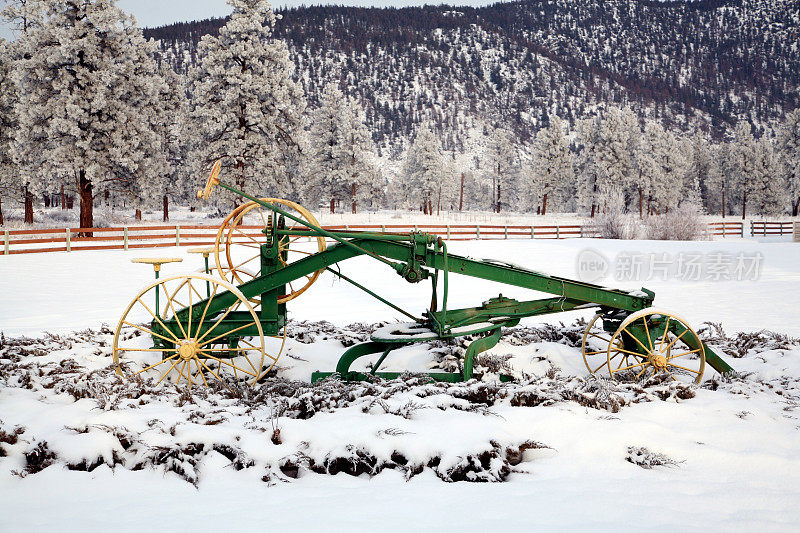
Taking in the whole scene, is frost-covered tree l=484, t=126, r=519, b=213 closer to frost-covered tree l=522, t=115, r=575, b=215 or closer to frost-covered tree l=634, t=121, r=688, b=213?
frost-covered tree l=522, t=115, r=575, b=215

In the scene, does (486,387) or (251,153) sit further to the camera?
(251,153)

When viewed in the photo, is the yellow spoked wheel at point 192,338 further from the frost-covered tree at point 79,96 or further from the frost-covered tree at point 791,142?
the frost-covered tree at point 791,142

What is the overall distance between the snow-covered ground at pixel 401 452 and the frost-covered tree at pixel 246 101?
1035 inches

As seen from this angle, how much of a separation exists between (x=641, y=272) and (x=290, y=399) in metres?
14.5

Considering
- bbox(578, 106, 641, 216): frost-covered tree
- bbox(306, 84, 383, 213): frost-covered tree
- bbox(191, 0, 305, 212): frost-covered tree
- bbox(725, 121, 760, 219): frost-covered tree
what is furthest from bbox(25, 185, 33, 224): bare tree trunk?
bbox(725, 121, 760, 219): frost-covered tree

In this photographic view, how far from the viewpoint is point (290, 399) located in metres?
4.80

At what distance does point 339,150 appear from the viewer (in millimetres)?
50375

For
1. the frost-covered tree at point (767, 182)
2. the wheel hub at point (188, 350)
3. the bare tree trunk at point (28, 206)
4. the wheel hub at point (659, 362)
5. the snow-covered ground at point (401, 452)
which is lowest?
the snow-covered ground at point (401, 452)

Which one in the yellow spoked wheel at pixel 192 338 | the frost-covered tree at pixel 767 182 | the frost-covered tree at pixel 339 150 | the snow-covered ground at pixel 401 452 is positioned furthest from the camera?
the frost-covered tree at pixel 767 182

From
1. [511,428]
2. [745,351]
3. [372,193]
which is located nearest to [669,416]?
[511,428]

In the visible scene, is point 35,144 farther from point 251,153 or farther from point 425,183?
point 425,183

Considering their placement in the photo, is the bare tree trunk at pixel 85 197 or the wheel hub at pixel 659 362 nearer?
the wheel hub at pixel 659 362

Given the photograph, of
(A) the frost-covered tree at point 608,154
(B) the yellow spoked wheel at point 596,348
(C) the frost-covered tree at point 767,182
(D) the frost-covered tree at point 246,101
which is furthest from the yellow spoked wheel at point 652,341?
(C) the frost-covered tree at point 767,182

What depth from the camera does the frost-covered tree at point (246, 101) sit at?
30.6 metres
